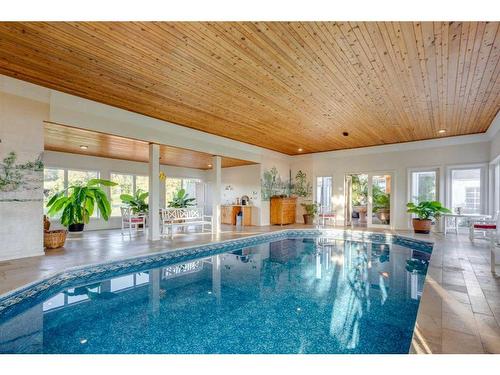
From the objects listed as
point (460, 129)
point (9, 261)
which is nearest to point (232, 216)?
point (9, 261)

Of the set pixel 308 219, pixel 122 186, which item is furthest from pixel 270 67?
pixel 122 186

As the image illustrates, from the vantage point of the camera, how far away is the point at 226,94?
4.95m

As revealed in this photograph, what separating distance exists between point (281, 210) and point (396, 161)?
4552 millimetres

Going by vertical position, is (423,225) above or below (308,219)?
above

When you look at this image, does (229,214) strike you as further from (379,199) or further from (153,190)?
(379,199)

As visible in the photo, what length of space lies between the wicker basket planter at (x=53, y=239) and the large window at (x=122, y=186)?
14.2ft

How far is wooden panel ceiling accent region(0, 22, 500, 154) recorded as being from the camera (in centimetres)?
310

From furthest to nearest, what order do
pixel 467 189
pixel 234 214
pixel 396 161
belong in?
pixel 234 214, pixel 396 161, pixel 467 189

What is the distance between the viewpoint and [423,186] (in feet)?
29.3

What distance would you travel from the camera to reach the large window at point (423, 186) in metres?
8.74

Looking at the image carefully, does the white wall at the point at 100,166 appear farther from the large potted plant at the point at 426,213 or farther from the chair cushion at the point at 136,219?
the large potted plant at the point at 426,213
